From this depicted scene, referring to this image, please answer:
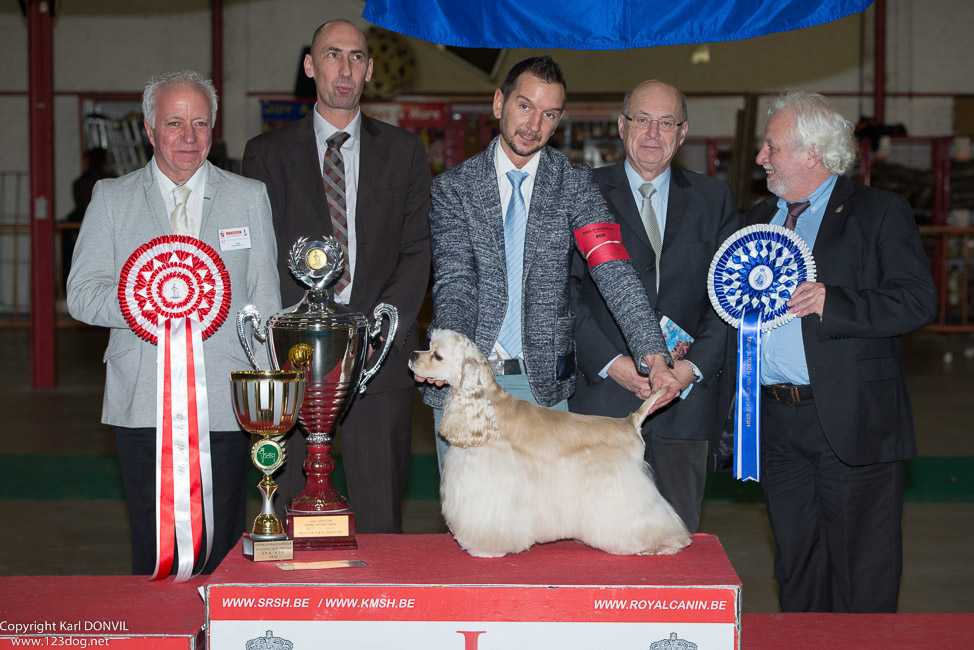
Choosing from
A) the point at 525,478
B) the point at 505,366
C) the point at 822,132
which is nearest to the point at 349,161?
the point at 505,366

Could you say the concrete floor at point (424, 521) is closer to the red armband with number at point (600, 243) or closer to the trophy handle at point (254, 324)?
the red armband with number at point (600, 243)

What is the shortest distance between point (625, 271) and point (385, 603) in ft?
3.19

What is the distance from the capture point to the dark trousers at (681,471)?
2658mm

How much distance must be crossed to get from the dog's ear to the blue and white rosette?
86cm

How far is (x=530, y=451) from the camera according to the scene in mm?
1979

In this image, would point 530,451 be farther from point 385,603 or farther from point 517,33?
point 517,33

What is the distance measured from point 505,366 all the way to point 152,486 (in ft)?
3.07

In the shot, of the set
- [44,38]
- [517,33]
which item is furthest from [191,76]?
[44,38]

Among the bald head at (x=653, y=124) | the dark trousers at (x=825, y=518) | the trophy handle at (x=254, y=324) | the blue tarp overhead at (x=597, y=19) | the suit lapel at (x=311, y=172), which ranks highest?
the blue tarp overhead at (x=597, y=19)

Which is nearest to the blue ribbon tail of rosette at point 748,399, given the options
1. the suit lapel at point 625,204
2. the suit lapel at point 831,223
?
the suit lapel at point 831,223

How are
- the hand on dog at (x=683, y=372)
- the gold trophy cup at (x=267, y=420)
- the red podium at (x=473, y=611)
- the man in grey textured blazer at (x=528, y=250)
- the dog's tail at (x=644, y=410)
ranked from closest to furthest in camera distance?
the red podium at (x=473, y=611)
the gold trophy cup at (x=267, y=420)
the dog's tail at (x=644, y=410)
the man in grey textured blazer at (x=528, y=250)
the hand on dog at (x=683, y=372)

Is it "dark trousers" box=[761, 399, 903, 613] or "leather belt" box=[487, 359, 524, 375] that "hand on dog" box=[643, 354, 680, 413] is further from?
"dark trousers" box=[761, 399, 903, 613]

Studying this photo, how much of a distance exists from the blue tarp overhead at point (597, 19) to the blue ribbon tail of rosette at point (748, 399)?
734 millimetres

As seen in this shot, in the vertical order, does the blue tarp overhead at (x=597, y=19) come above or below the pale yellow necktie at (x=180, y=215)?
above
